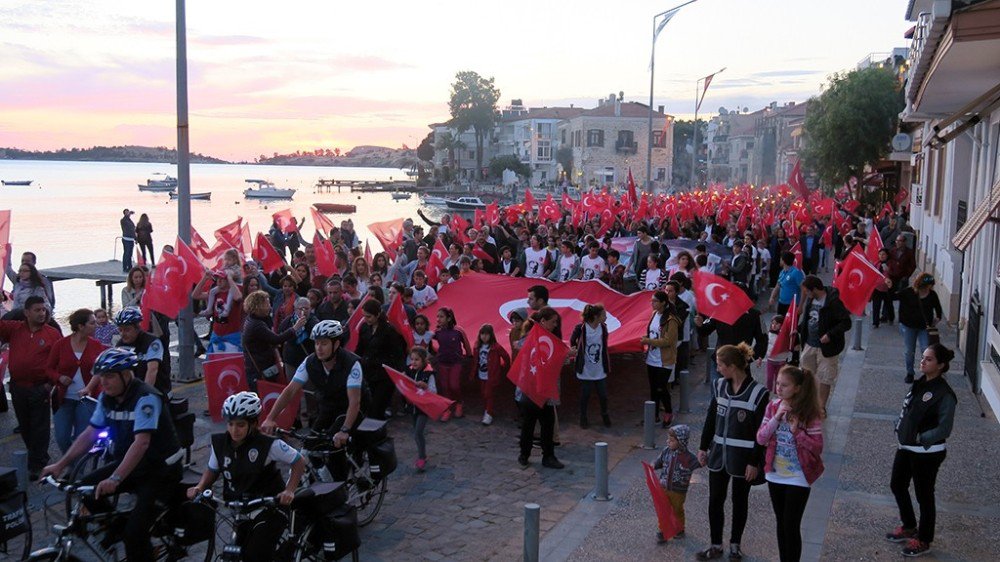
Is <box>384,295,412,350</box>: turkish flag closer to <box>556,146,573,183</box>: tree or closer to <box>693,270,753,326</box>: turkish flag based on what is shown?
<box>693,270,753,326</box>: turkish flag

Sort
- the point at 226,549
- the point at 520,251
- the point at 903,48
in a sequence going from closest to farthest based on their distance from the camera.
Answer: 1. the point at 226,549
2. the point at 520,251
3. the point at 903,48

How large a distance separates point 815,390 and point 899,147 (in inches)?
1090

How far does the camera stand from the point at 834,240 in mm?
26031

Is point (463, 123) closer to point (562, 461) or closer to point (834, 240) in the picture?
point (834, 240)

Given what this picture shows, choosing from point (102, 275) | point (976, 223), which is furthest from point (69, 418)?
point (102, 275)

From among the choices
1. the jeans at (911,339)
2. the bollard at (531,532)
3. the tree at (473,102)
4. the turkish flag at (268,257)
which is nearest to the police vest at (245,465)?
the bollard at (531,532)

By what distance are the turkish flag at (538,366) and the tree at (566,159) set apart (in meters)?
91.4

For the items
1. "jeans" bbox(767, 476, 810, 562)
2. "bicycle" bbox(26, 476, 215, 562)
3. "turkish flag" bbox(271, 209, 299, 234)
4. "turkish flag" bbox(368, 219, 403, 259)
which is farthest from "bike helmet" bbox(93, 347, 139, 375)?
"turkish flag" bbox(271, 209, 299, 234)

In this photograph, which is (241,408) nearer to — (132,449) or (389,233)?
(132,449)

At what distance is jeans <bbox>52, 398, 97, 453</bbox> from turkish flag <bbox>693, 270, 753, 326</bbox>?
22.9 ft

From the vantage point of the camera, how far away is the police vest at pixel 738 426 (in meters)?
6.38

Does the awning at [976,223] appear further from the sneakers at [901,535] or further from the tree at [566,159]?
the tree at [566,159]

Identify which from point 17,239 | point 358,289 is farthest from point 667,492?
point 17,239

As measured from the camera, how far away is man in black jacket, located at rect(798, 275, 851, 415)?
10094 millimetres
